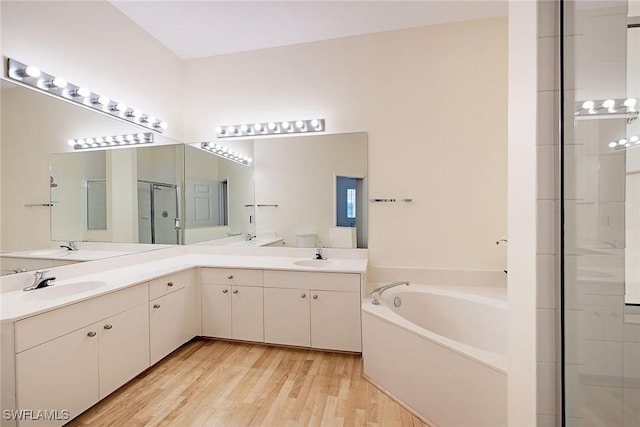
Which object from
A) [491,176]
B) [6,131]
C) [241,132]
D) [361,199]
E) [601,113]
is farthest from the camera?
[241,132]

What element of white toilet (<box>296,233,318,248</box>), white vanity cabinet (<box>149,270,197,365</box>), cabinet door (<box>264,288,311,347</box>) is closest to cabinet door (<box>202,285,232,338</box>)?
white vanity cabinet (<box>149,270,197,365</box>)

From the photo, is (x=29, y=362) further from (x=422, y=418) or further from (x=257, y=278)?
(x=422, y=418)

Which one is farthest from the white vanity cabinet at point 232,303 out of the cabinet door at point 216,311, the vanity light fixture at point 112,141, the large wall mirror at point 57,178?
the vanity light fixture at point 112,141

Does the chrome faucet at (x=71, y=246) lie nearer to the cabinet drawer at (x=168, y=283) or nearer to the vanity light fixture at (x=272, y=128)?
the cabinet drawer at (x=168, y=283)

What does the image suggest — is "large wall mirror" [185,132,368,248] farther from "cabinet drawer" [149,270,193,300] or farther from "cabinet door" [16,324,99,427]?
"cabinet door" [16,324,99,427]

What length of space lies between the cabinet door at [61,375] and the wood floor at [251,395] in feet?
0.58

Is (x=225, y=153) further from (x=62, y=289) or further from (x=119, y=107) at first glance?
(x=62, y=289)

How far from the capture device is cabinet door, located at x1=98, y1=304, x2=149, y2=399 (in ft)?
5.66

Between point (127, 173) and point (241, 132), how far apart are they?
45.0 inches

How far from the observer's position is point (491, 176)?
2.46 meters

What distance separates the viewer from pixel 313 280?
237cm

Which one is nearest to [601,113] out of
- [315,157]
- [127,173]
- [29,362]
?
[315,157]

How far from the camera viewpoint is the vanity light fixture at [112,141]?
210 centimetres

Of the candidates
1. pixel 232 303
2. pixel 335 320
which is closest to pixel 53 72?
pixel 232 303
